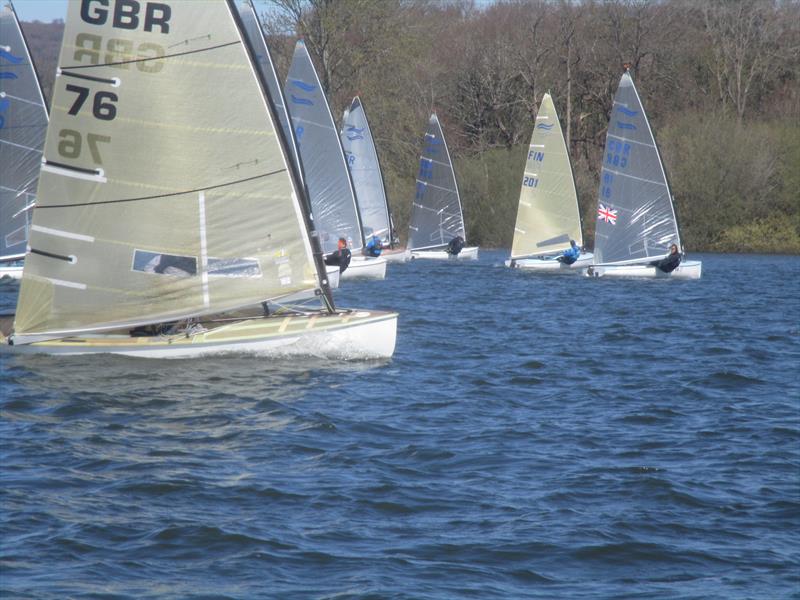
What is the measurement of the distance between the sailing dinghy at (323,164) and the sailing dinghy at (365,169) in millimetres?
6936

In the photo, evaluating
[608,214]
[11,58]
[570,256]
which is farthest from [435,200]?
[11,58]

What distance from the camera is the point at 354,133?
3953cm

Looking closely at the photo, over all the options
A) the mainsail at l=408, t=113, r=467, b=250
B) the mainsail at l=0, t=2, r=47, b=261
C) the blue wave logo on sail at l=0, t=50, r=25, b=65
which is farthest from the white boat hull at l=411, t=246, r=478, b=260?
the blue wave logo on sail at l=0, t=50, r=25, b=65

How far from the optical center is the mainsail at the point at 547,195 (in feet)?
120

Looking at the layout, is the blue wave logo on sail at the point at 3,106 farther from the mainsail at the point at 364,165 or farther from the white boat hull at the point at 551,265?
the white boat hull at the point at 551,265

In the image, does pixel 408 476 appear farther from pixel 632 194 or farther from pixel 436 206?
pixel 436 206

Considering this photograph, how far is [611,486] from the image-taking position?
9.28 metres

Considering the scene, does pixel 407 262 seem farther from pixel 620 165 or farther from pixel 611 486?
pixel 611 486

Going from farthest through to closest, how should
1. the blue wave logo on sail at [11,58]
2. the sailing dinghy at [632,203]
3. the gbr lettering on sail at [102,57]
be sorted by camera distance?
1. the sailing dinghy at [632,203]
2. the blue wave logo on sail at [11,58]
3. the gbr lettering on sail at [102,57]

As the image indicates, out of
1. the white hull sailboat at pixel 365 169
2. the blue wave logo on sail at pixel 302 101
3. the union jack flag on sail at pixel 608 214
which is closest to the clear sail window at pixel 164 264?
the blue wave logo on sail at pixel 302 101

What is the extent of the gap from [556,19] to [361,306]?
38.3 metres

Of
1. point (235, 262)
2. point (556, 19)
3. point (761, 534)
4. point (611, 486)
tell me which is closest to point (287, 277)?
point (235, 262)

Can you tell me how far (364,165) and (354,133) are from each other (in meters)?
1.05

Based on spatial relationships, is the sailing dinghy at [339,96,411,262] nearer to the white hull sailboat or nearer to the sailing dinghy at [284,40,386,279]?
the white hull sailboat
